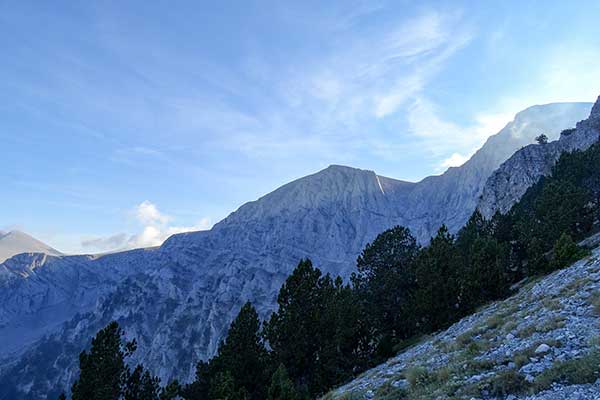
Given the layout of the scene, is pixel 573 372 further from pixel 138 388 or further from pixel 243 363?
pixel 138 388

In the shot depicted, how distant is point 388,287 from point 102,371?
3527 cm

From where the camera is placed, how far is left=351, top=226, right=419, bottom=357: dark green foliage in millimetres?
43938

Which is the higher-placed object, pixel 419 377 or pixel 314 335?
pixel 419 377

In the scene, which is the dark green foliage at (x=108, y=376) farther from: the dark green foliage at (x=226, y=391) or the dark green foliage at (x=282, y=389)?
the dark green foliage at (x=282, y=389)

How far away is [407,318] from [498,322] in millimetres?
25149

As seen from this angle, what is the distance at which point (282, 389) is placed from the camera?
955 inches

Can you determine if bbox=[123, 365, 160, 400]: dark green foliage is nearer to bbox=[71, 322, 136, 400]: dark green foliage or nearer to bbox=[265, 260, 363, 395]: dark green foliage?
bbox=[71, 322, 136, 400]: dark green foliage

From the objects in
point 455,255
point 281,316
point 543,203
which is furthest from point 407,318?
point 543,203

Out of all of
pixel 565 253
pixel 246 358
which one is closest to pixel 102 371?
pixel 246 358

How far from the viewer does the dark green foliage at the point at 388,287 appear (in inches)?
1730

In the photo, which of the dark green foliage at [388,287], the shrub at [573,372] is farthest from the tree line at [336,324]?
the shrub at [573,372]

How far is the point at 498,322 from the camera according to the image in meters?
20.8

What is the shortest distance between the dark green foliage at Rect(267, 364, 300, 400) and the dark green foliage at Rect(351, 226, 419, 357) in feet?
49.6

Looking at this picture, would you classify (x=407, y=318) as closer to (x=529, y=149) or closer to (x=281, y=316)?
Answer: (x=281, y=316)
